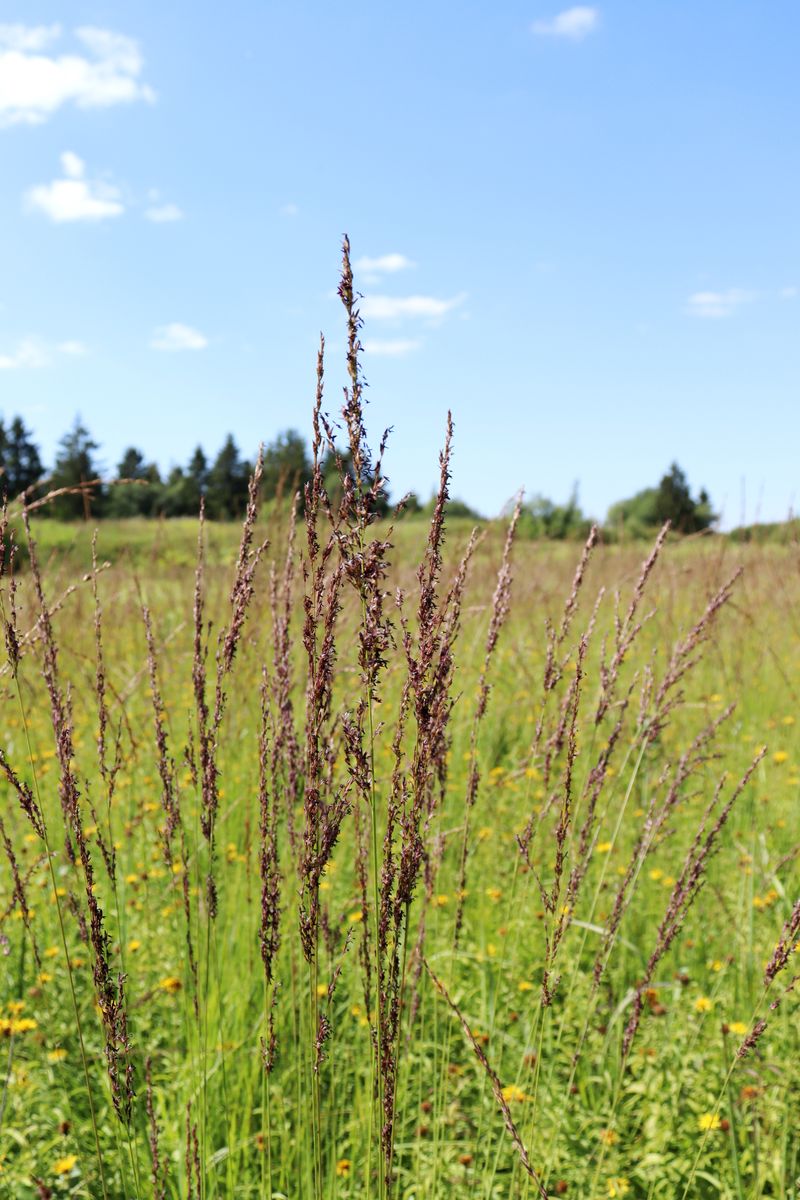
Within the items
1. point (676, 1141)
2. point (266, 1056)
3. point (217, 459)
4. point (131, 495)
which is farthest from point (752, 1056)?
point (217, 459)

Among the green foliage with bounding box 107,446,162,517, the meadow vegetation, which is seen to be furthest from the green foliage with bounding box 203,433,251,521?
the meadow vegetation

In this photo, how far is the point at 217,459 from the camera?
5072 cm

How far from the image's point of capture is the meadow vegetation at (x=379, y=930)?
1.12 metres

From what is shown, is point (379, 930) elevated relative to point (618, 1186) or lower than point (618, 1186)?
elevated

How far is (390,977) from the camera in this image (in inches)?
42.9

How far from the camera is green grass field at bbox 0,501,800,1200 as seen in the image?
136 centimetres

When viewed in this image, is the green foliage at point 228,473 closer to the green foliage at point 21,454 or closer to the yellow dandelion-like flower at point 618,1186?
the green foliage at point 21,454

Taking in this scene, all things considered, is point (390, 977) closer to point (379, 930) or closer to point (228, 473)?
point (379, 930)

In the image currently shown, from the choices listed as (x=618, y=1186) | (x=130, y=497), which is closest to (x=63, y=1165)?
(x=618, y=1186)

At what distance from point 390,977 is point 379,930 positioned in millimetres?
117

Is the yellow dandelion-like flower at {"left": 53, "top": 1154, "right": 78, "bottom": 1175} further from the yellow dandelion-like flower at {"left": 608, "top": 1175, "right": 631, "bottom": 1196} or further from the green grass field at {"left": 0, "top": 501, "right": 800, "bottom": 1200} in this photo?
the yellow dandelion-like flower at {"left": 608, "top": 1175, "right": 631, "bottom": 1196}

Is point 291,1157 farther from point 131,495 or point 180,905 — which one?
point 131,495

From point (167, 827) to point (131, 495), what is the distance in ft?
149

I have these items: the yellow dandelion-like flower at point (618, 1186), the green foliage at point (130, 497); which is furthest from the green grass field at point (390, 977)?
the green foliage at point (130, 497)
